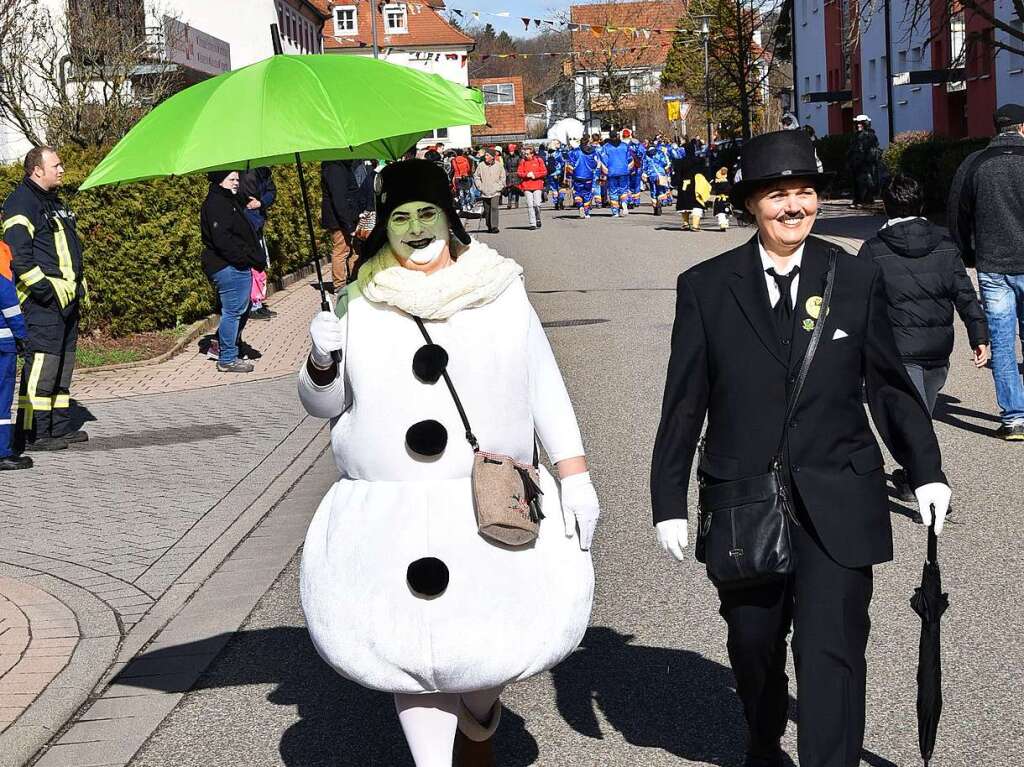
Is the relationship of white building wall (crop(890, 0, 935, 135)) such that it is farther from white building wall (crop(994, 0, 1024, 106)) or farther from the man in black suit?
the man in black suit

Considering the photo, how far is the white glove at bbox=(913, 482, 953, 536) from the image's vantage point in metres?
4.09

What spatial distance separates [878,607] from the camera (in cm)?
630

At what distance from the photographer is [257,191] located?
1648 cm

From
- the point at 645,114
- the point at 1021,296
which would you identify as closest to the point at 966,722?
the point at 1021,296

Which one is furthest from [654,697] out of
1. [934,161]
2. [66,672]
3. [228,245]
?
[934,161]

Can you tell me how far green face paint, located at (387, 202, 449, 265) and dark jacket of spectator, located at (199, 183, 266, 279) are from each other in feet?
33.5

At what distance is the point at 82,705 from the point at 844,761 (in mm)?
2921

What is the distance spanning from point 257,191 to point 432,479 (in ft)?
42.4

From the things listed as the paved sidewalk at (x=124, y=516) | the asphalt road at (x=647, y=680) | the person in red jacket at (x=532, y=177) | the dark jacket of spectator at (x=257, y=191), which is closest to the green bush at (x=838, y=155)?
the person in red jacket at (x=532, y=177)

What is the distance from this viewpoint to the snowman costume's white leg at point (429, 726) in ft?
13.3

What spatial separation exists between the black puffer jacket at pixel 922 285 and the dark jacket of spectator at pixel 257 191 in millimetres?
8598

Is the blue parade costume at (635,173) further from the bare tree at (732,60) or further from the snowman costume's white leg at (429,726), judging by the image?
the snowman costume's white leg at (429,726)

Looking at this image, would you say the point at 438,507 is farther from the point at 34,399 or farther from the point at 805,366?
the point at 34,399

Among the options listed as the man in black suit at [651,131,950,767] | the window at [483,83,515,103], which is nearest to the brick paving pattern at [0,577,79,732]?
the man in black suit at [651,131,950,767]
